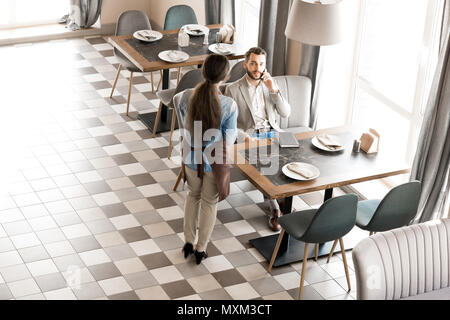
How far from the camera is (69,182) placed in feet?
22.8

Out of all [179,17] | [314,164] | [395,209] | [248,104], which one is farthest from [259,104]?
[179,17]

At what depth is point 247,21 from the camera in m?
8.64

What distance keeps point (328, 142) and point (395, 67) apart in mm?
1033

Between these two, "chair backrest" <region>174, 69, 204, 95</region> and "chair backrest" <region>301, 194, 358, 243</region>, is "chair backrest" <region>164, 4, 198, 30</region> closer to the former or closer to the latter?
"chair backrest" <region>174, 69, 204, 95</region>

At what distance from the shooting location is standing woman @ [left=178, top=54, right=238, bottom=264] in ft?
17.5

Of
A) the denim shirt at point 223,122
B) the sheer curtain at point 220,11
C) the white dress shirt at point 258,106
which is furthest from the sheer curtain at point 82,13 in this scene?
the denim shirt at point 223,122

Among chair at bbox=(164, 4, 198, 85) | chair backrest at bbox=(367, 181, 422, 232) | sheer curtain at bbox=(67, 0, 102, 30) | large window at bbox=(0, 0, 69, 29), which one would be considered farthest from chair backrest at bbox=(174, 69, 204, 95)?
large window at bbox=(0, 0, 69, 29)

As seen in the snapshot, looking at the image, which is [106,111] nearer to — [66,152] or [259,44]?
[66,152]

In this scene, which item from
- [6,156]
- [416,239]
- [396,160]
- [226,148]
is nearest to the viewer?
[416,239]

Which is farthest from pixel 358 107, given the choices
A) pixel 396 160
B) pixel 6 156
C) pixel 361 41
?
pixel 6 156

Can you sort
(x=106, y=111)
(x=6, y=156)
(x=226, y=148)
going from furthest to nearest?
(x=106, y=111), (x=6, y=156), (x=226, y=148)

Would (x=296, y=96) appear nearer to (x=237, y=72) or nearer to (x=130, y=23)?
(x=237, y=72)

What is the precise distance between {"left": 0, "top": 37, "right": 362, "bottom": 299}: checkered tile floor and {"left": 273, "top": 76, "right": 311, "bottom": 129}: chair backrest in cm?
74

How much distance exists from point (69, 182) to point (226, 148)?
6.90 feet
